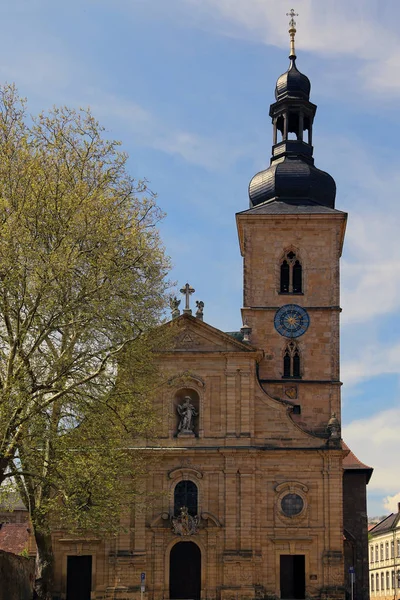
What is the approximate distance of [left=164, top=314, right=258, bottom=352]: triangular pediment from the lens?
41875 millimetres

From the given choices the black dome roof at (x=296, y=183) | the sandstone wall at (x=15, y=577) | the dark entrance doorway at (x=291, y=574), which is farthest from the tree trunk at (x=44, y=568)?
the black dome roof at (x=296, y=183)

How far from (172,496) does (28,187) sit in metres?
20.7

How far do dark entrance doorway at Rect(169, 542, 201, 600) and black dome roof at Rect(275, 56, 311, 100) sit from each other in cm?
2131

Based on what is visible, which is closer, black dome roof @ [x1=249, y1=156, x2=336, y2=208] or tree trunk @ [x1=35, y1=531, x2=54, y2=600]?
tree trunk @ [x1=35, y1=531, x2=54, y2=600]

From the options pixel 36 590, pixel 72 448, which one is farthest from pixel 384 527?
pixel 72 448

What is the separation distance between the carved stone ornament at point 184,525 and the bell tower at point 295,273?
6539 mm

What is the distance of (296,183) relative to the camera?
45.9m

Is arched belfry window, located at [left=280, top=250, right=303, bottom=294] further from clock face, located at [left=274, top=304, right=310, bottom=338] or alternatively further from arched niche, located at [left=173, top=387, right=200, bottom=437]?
arched niche, located at [left=173, top=387, right=200, bottom=437]

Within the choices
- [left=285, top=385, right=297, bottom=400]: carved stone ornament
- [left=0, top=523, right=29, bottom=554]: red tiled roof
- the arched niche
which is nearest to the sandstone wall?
the arched niche

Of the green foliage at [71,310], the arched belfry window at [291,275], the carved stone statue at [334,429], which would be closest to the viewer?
the green foliage at [71,310]

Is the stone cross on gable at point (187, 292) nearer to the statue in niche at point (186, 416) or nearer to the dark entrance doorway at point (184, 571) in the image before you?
the statue in niche at point (186, 416)

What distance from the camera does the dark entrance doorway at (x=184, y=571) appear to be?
4016 cm

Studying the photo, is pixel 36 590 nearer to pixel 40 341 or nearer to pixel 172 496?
pixel 172 496

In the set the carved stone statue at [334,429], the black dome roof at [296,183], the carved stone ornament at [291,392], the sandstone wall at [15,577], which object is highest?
the black dome roof at [296,183]
